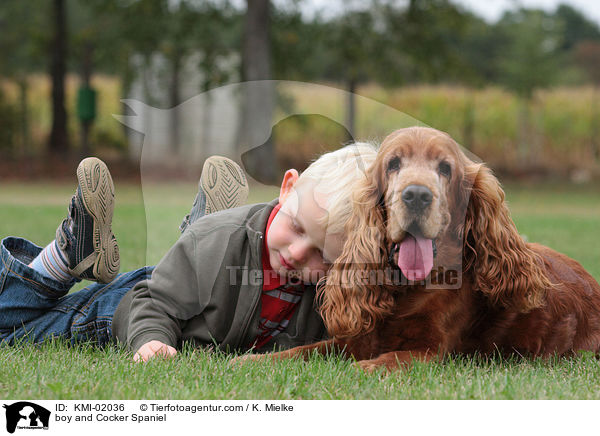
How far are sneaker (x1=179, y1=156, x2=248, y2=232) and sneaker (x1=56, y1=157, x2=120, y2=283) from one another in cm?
35

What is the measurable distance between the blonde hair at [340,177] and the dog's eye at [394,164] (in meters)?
0.18

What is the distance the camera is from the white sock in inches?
126

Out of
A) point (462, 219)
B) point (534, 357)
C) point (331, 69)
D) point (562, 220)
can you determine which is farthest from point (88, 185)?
point (331, 69)

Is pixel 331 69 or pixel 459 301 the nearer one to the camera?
pixel 459 301

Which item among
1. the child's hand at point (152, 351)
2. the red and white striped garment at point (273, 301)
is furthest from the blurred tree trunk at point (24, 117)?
the child's hand at point (152, 351)

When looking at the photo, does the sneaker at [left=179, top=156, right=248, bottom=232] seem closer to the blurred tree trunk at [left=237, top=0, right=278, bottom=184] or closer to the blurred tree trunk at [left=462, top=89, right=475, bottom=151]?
the blurred tree trunk at [left=237, top=0, right=278, bottom=184]

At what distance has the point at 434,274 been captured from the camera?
2.38 metres

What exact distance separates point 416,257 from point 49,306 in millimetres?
1824

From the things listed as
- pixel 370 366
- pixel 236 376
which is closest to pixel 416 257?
pixel 370 366

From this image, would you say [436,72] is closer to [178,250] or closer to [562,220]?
[562,220]

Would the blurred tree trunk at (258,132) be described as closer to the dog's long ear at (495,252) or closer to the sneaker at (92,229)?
the sneaker at (92,229)

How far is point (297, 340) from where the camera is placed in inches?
113

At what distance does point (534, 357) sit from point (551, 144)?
1061cm
